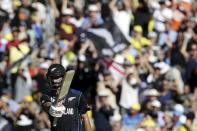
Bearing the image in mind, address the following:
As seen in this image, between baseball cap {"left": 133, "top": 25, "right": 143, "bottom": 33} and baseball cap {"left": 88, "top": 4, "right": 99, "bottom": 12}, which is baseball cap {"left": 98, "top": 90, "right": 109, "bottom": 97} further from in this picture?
baseball cap {"left": 88, "top": 4, "right": 99, "bottom": 12}

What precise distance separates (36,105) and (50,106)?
7.49 meters

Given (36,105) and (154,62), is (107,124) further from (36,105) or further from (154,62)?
(154,62)

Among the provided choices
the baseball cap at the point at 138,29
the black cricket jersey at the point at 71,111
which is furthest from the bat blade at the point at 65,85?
the baseball cap at the point at 138,29

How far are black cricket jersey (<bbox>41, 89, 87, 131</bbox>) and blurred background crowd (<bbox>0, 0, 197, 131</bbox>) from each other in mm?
6425

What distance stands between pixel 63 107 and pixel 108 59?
930 cm

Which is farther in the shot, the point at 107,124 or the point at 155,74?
the point at 155,74

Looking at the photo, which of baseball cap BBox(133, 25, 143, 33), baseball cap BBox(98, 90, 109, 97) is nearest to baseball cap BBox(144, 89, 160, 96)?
baseball cap BBox(98, 90, 109, 97)

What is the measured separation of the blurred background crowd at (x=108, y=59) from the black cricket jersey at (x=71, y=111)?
21.1 ft

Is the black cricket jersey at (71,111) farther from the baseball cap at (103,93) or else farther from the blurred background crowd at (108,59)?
the baseball cap at (103,93)

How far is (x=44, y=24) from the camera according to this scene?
19781 millimetres

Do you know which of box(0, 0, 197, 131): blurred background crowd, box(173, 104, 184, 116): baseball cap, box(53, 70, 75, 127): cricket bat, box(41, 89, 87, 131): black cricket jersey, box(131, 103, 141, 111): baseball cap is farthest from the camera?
box(173, 104, 184, 116): baseball cap

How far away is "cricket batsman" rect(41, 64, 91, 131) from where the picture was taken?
957 cm

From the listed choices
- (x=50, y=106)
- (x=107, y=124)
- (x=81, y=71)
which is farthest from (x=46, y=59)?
(x=50, y=106)

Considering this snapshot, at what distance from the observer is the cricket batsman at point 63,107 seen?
957 centimetres
